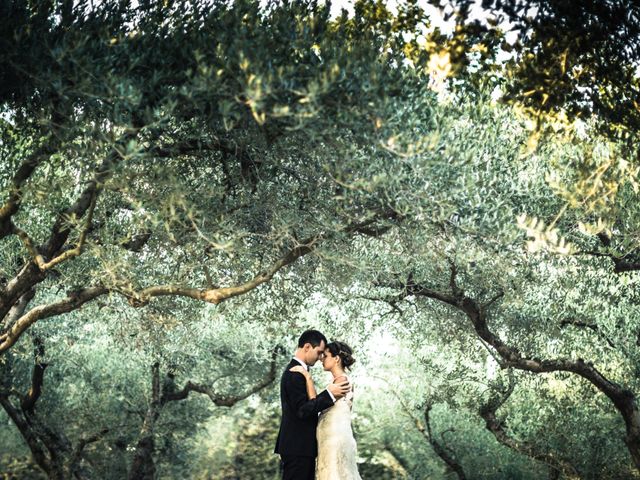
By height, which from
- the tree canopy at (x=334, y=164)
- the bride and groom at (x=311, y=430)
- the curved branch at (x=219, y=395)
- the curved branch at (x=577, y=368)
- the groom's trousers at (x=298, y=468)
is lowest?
the groom's trousers at (x=298, y=468)

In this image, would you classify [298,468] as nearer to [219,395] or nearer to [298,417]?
[298,417]

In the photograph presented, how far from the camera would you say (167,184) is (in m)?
8.05

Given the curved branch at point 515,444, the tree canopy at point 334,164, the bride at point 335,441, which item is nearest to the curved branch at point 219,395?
the tree canopy at point 334,164

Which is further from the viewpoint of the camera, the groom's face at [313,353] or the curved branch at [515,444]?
the curved branch at [515,444]

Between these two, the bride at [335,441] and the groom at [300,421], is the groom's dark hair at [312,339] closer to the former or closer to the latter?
the groom at [300,421]

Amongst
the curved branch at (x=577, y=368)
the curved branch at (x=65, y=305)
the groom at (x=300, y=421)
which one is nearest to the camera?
the groom at (x=300, y=421)

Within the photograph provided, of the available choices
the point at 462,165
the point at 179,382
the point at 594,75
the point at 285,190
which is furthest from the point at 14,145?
the point at 179,382

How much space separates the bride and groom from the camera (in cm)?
844

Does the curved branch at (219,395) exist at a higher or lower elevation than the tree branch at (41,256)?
higher

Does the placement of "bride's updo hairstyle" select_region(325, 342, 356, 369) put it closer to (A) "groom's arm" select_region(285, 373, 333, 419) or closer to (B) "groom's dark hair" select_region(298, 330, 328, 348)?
(B) "groom's dark hair" select_region(298, 330, 328, 348)

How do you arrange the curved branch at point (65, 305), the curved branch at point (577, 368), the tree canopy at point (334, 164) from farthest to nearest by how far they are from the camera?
the curved branch at point (577, 368), the curved branch at point (65, 305), the tree canopy at point (334, 164)

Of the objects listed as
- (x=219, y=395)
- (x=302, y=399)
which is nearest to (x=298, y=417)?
(x=302, y=399)

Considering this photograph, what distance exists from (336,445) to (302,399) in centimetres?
66

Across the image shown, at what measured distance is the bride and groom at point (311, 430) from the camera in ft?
27.7
